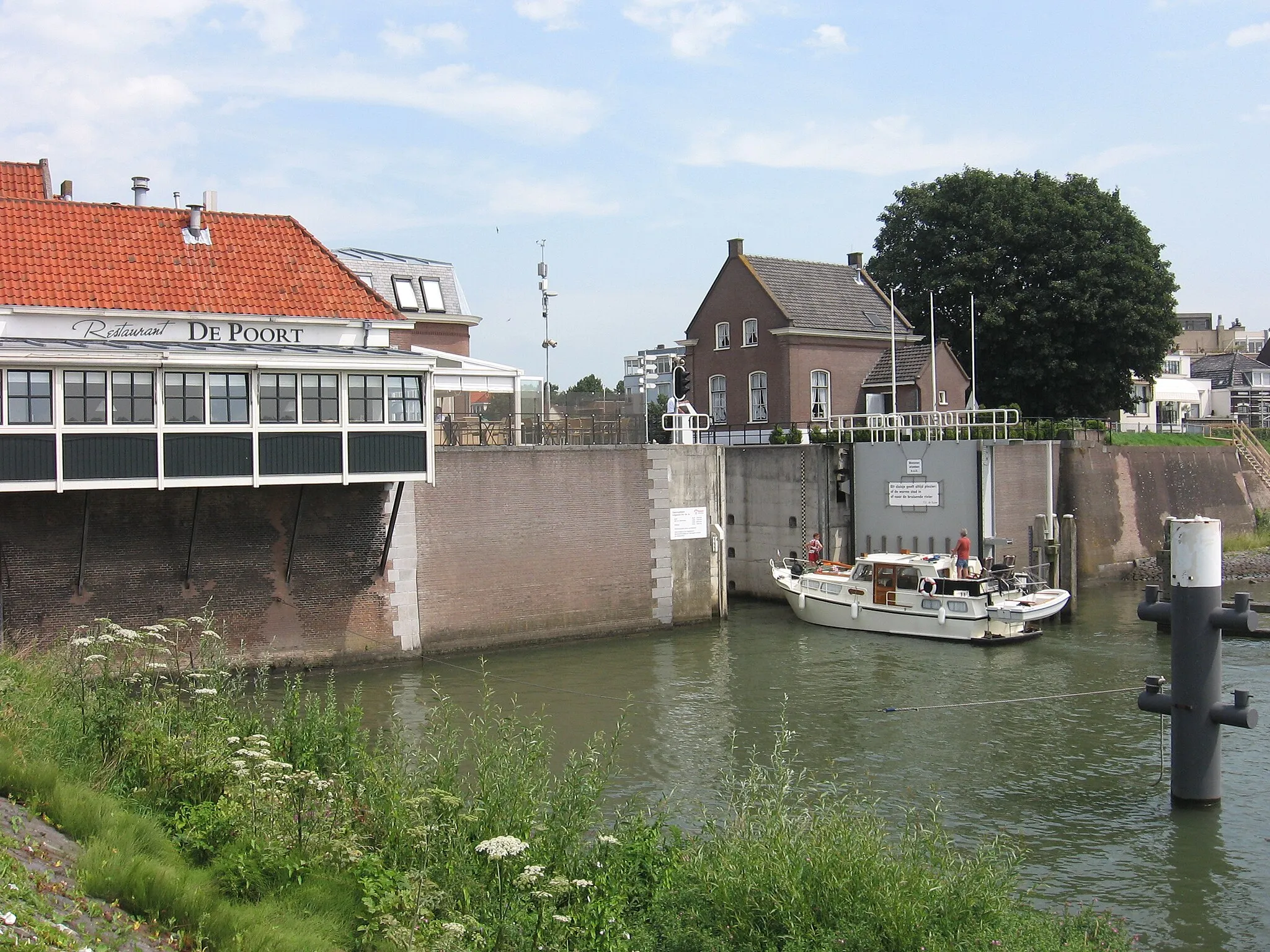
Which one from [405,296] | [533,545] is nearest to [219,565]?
[533,545]

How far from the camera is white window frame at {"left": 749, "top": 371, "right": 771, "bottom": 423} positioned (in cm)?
4453

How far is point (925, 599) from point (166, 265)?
19.8 m

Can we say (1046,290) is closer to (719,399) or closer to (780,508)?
(719,399)

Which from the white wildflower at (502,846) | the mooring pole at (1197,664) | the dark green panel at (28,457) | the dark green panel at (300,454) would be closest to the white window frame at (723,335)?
the dark green panel at (300,454)

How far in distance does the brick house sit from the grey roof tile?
4cm

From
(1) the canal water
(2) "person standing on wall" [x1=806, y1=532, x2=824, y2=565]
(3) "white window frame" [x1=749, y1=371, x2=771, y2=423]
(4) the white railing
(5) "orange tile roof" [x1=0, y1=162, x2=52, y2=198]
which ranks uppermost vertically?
(5) "orange tile roof" [x1=0, y1=162, x2=52, y2=198]

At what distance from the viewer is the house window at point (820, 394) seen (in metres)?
43.9

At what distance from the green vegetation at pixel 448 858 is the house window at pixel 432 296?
27.4 metres

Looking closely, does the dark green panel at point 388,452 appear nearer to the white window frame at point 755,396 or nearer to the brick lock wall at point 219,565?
the brick lock wall at point 219,565

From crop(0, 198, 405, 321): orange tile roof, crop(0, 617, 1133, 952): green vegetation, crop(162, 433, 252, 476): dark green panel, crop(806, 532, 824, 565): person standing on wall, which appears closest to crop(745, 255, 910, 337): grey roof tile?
crop(806, 532, 824, 565): person standing on wall

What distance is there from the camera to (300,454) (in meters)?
23.5

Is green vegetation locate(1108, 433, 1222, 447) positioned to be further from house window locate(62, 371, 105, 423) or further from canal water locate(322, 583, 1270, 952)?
house window locate(62, 371, 105, 423)

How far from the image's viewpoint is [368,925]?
923 cm

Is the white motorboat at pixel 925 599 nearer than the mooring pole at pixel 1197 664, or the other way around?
the mooring pole at pixel 1197 664
